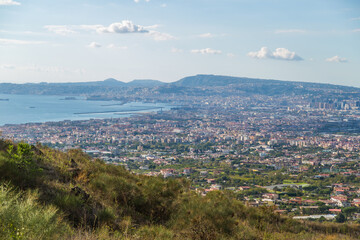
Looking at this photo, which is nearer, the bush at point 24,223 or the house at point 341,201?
the bush at point 24,223

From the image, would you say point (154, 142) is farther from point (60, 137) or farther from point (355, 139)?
point (355, 139)

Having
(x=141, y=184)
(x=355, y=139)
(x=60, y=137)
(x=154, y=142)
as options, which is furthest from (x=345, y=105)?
(x=141, y=184)

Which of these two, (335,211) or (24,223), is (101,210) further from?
(335,211)

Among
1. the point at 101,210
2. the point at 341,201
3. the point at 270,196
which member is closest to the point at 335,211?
the point at 341,201

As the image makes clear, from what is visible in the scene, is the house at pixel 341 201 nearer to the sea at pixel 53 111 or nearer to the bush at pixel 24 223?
the bush at pixel 24 223

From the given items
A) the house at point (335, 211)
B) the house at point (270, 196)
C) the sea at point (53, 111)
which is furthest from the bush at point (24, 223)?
the sea at point (53, 111)

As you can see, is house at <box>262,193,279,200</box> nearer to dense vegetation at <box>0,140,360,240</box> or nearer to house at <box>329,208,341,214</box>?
house at <box>329,208,341,214</box>

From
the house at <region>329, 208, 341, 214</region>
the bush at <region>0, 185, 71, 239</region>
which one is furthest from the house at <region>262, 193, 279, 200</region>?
the bush at <region>0, 185, 71, 239</region>

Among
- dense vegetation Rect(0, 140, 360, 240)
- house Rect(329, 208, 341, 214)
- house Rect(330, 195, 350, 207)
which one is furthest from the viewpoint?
house Rect(330, 195, 350, 207)
